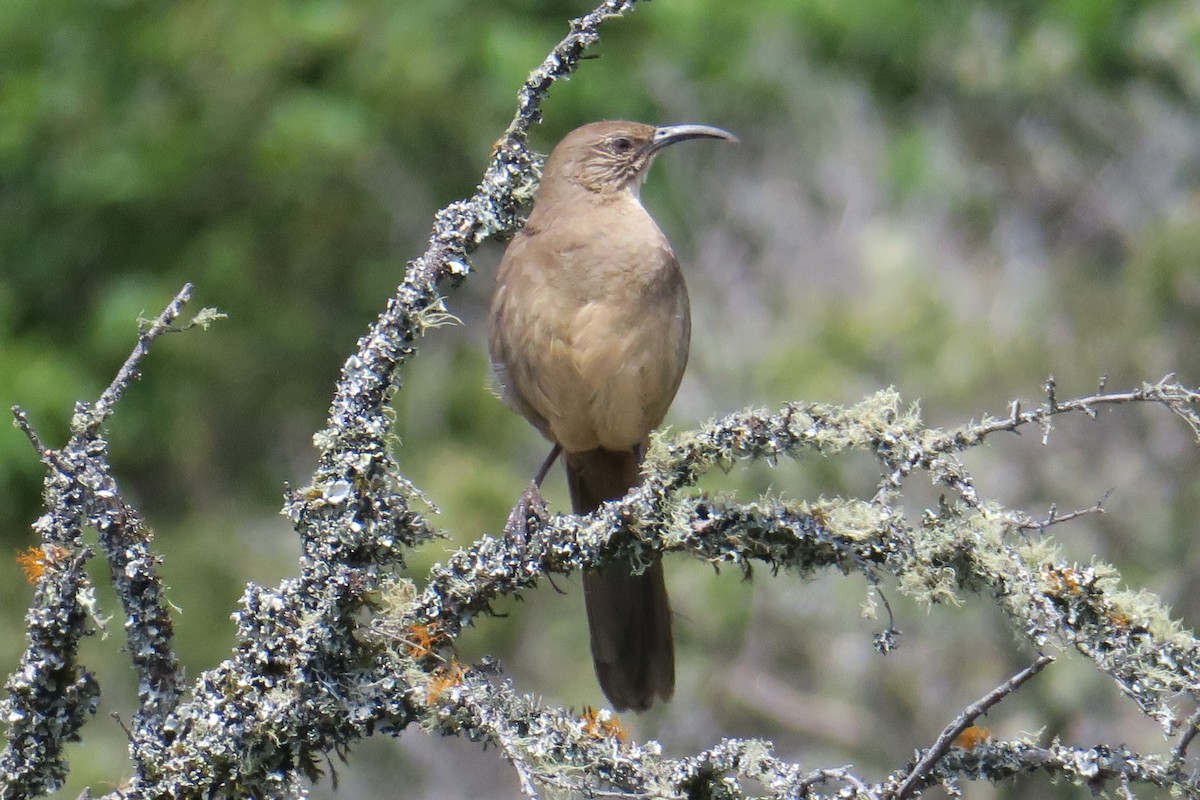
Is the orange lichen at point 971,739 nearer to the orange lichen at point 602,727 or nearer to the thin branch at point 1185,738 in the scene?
the thin branch at point 1185,738

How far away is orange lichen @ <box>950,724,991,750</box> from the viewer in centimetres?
243

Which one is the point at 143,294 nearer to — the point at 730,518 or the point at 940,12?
the point at 940,12

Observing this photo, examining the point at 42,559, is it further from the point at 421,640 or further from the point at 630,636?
the point at 630,636

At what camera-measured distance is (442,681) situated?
245cm

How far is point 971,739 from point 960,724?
0.28 m

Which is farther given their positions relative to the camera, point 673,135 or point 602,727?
point 673,135

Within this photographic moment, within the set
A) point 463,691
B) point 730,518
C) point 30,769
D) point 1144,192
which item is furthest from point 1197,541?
point 30,769

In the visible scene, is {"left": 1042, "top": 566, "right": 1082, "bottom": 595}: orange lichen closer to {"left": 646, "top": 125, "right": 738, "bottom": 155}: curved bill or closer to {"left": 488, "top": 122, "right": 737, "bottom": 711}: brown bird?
{"left": 488, "top": 122, "right": 737, "bottom": 711}: brown bird

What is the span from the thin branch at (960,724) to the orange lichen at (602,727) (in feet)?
1.52

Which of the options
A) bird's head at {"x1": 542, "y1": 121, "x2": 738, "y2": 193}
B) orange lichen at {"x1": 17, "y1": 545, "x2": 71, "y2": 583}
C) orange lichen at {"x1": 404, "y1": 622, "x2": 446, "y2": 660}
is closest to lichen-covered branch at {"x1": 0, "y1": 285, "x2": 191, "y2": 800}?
orange lichen at {"x1": 17, "y1": 545, "x2": 71, "y2": 583}

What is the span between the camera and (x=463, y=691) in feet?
7.87

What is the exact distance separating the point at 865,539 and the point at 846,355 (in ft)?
16.8

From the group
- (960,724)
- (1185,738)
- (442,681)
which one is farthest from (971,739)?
(442,681)

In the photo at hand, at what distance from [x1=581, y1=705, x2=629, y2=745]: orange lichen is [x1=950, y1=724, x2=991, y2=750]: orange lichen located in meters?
0.56
